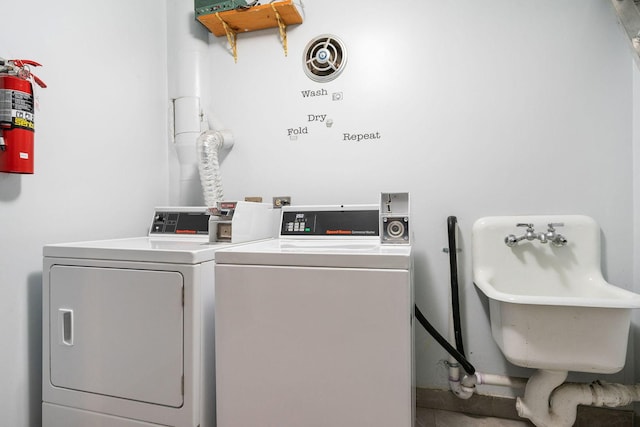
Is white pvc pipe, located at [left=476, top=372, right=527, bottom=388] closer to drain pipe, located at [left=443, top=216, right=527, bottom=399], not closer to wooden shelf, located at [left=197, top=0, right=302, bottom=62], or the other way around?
drain pipe, located at [left=443, top=216, right=527, bottom=399]

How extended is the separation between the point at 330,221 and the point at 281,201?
19.1 inches

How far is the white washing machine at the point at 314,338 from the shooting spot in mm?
950

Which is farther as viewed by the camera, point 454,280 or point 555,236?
point 454,280

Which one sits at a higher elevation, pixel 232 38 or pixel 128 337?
pixel 232 38

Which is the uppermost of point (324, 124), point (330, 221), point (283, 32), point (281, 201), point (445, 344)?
point (283, 32)

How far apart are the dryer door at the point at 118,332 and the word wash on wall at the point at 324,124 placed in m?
1.17

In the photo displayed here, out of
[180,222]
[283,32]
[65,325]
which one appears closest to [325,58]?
[283,32]

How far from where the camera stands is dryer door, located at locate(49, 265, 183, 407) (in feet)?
3.66

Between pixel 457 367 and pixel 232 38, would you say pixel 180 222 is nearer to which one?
pixel 232 38

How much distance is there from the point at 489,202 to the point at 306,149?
41.6 inches

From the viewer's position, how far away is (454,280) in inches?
64.9

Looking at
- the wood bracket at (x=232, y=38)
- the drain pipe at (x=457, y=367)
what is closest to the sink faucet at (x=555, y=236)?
the drain pipe at (x=457, y=367)

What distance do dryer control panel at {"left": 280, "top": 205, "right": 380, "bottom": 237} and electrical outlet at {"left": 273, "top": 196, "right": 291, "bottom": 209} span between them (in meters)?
0.24

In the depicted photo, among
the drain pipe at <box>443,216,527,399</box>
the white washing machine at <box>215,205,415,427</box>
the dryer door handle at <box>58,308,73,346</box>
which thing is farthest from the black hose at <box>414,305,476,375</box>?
the dryer door handle at <box>58,308,73,346</box>
